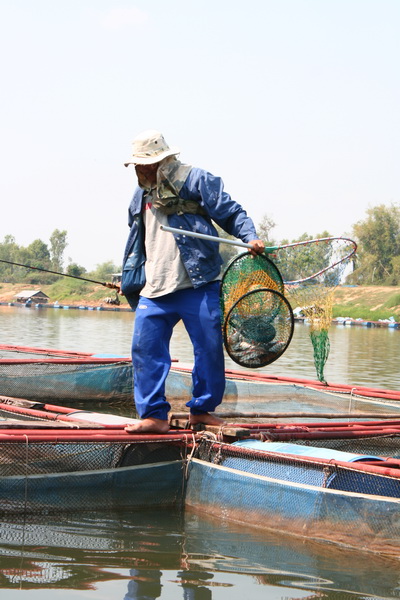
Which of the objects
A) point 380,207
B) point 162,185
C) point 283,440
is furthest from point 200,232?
point 380,207

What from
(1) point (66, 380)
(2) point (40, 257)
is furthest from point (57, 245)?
(1) point (66, 380)

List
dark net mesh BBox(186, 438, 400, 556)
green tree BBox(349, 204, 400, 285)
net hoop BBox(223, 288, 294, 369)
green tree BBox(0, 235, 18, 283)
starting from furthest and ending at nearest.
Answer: green tree BBox(0, 235, 18, 283) → green tree BBox(349, 204, 400, 285) → net hoop BBox(223, 288, 294, 369) → dark net mesh BBox(186, 438, 400, 556)

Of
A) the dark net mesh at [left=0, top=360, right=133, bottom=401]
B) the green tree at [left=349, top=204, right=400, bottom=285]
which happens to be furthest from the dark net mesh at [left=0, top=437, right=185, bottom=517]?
the green tree at [left=349, top=204, right=400, bottom=285]

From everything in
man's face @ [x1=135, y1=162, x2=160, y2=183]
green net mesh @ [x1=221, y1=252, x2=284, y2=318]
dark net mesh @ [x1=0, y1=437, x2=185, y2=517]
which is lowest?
dark net mesh @ [x1=0, y1=437, x2=185, y2=517]

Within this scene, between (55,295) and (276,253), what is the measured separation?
77315mm

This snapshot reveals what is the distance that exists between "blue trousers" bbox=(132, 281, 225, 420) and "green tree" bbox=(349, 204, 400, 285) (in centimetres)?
5894

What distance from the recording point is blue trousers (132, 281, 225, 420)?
15.1 ft

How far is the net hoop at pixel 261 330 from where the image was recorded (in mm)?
4863

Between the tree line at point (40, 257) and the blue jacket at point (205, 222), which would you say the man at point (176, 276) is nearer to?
the blue jacket at point (205, 222)

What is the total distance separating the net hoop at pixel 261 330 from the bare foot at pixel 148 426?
596mm

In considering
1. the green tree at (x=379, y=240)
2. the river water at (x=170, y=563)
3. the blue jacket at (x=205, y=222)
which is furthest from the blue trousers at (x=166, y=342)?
the green tree at (x=379, y=240)

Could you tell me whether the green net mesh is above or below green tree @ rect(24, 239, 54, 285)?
below

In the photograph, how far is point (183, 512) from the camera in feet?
15.0

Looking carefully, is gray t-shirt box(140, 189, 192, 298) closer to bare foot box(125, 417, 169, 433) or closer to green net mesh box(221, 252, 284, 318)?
green net mesh box(221, 252, 284, 318)
